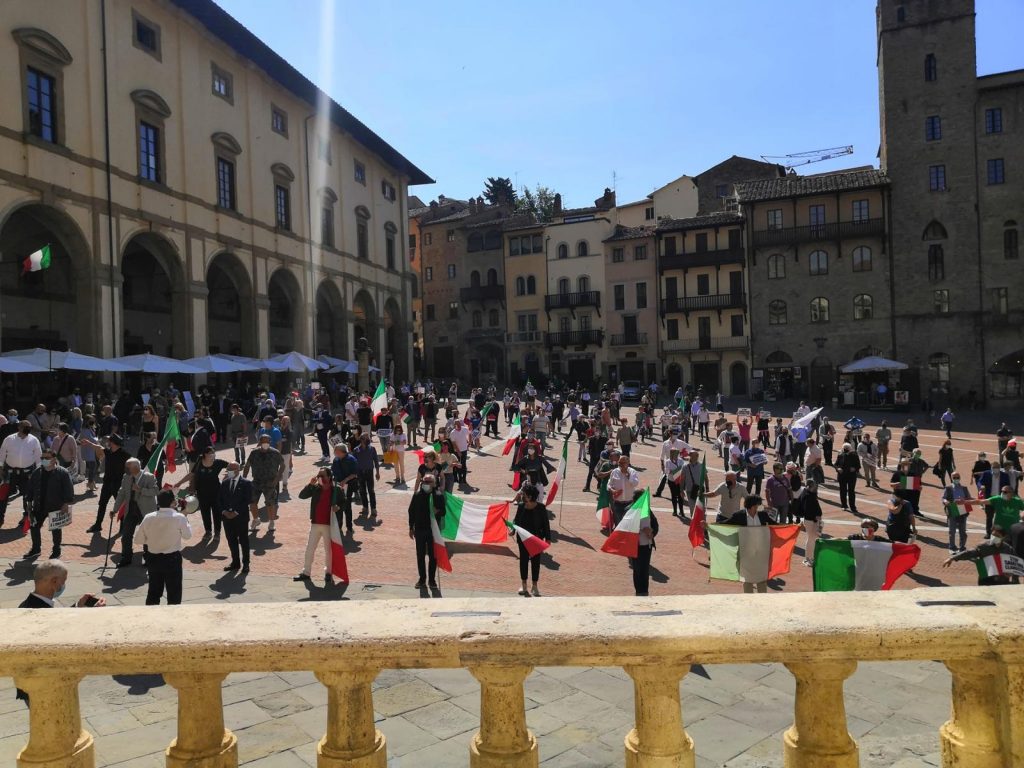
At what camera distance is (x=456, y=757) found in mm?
5121

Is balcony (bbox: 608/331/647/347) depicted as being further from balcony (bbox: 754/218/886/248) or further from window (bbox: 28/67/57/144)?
window (bbox: 28/67/57/144)

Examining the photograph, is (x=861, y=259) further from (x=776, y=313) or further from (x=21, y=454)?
(x=21, y=454)

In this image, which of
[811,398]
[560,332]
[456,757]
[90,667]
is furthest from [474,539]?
[560,332]

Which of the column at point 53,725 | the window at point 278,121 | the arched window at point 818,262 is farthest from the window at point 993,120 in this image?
the column at point 53,725

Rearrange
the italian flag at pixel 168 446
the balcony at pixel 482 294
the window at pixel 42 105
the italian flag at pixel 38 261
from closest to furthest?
1. the italian flag at pixel 168 446
2. the italian flag at pixel 38 261
3. the window at pixel 42 105
4. the balcony at pixel 482 294

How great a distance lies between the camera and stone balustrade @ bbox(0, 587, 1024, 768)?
2170mm

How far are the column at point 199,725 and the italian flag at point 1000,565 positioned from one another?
903 centimetres

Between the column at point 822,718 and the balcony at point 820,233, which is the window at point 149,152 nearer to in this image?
the column at point 822,718

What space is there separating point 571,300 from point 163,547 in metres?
50.0

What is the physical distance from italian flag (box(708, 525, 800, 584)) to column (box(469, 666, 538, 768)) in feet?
26.6

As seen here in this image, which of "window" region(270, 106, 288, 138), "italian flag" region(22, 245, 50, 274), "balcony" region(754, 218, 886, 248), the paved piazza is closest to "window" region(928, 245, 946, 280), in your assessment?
"balcony" region(754, 218, 886, 248)

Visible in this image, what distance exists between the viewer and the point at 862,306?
46.9 m

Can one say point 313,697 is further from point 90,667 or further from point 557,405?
point 557,405

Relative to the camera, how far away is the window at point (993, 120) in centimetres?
4388
